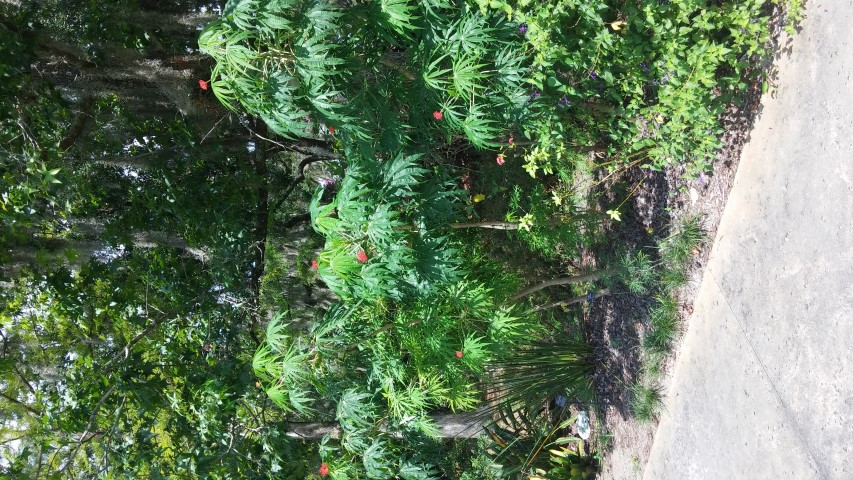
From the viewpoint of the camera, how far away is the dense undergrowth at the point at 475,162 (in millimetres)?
3189

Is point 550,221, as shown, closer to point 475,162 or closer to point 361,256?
point 475,162

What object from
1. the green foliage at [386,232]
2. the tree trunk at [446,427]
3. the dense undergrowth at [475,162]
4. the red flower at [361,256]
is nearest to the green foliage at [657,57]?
the dense undergrowth at [475,162]

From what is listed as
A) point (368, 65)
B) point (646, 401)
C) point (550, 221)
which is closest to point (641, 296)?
point (646, 401)

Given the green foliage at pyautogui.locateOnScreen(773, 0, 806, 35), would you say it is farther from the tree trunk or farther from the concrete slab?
the tree trunk

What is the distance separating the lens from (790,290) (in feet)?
10.4

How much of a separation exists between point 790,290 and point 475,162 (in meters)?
2.86

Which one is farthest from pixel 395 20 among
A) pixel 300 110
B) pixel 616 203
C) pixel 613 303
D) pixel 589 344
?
pixel 589 344

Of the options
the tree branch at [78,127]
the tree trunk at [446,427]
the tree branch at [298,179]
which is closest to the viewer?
the tree branch at [78,127]

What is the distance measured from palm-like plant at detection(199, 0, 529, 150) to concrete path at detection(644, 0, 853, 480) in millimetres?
1329

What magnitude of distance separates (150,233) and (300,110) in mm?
2822

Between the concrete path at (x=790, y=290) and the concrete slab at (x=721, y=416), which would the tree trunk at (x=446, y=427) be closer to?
the concrete slab at (x=721, y=416)

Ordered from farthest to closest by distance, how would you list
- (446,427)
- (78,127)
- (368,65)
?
1. (446,427)
2. (78,127)
3. (368,65)

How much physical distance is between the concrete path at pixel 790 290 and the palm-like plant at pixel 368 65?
1.33m

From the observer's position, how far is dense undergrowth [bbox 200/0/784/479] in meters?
3.19
